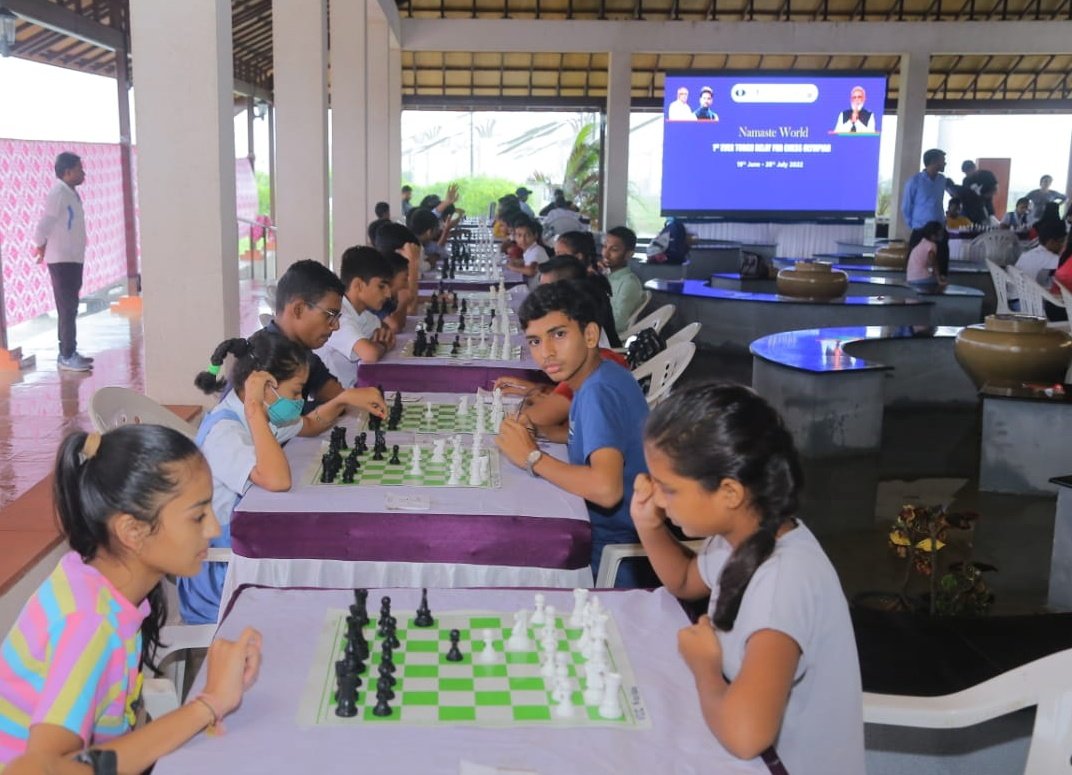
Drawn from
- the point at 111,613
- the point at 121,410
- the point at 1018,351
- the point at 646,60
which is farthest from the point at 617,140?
the point at 111,613

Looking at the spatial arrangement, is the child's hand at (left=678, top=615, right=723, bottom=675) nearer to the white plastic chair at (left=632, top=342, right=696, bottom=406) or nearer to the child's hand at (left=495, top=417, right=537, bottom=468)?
the child's hand at (left=495, top=417, right=537, bottom=468)

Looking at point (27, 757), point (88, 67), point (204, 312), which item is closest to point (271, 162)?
point (88, 67)

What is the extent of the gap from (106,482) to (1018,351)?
16.2 feet

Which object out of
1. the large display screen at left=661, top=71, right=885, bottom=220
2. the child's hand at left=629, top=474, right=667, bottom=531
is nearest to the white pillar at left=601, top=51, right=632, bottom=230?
the large display screen at left=661, top=71, right=885, bottom=220

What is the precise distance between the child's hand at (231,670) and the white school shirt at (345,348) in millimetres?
2791

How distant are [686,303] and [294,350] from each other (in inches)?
272

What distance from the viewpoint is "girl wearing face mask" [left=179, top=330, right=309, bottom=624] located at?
101 inches

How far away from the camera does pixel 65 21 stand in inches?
349

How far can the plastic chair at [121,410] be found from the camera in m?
2.79

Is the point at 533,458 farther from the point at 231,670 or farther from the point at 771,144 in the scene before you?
the point at 771,144

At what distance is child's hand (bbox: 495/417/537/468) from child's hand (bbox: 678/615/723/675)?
118 cm

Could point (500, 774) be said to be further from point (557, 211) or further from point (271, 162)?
point (271, 162)

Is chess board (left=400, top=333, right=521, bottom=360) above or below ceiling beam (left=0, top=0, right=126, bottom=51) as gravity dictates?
below

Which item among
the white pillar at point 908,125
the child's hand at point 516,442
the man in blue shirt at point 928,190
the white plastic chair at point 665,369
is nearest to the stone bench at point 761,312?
the man in blue shirt at point 928,190
